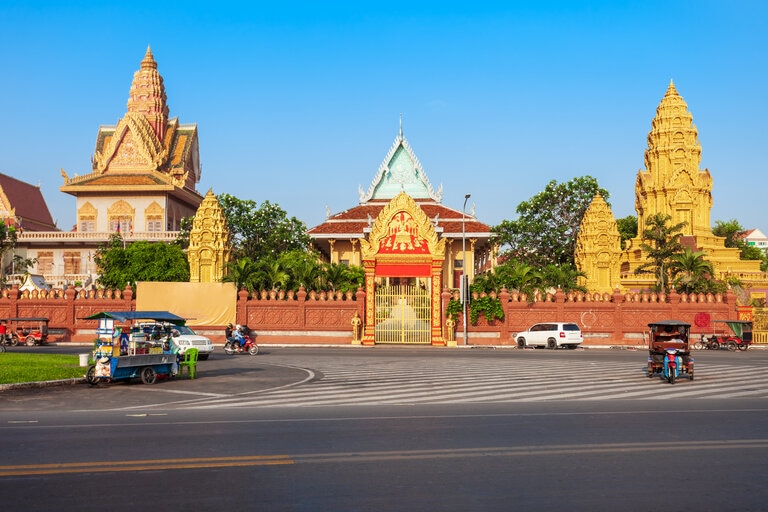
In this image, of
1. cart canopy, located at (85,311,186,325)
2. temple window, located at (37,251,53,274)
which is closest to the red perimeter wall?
cart canopy, located at (85,311,186,325)

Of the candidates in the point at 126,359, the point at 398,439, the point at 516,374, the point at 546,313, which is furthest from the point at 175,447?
the point at 546,313

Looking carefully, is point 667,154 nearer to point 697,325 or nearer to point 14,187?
point 697,325

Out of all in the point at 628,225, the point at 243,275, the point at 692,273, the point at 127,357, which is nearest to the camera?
the point at 127,357

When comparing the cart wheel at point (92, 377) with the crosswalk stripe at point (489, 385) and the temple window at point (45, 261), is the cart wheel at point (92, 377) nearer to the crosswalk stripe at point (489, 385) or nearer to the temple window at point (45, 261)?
the crosswalk stripe at point (489, 385)

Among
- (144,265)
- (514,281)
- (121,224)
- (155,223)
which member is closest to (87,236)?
(121,224)

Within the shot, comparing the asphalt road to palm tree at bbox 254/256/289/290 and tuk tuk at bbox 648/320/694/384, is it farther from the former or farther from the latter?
palm tree at bbox 254/256/289/290

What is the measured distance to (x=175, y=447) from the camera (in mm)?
8484

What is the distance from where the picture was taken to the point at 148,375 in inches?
680

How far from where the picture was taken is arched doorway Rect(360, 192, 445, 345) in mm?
35469

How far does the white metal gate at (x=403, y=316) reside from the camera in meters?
35.5

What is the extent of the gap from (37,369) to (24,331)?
62.1 ft

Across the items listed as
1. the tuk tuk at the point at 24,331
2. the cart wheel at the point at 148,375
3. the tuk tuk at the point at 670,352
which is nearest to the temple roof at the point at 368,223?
the tuk tuk at the point at 24,331

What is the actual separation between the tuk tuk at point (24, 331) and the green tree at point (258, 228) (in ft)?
56.0

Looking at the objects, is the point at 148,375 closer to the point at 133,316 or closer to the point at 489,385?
the point at 133,316
